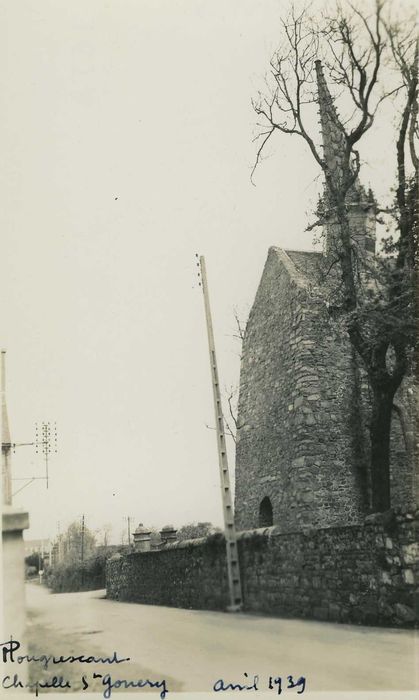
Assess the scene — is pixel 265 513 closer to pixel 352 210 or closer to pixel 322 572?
pixel 322 572

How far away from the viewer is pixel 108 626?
10.9 metres

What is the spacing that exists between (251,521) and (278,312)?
663cm

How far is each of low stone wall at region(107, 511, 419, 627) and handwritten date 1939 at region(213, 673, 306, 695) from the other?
2861 mm

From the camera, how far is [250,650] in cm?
721

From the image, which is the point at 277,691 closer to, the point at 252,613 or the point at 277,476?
the point at 252,613

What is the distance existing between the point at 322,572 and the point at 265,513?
849 centimetres

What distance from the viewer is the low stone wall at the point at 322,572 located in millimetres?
8164

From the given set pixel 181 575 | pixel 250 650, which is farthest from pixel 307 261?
pixel 250 650

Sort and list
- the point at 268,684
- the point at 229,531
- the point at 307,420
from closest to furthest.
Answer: the point at 268,684
the point at 229,531
the point at 307,420

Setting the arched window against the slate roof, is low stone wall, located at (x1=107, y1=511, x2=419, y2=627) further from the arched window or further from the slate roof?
the slate roof

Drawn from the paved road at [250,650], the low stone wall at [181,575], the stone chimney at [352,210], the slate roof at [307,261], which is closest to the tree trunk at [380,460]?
the low stone wall at [181,575]

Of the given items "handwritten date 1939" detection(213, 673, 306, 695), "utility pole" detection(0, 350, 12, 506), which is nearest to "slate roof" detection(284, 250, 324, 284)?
"utility pole" detection(0, 350, 12, 506)

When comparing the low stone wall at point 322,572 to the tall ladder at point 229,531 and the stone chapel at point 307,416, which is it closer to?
the tall ladder at point 229,531

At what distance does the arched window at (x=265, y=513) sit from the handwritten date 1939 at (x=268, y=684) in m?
12.1
